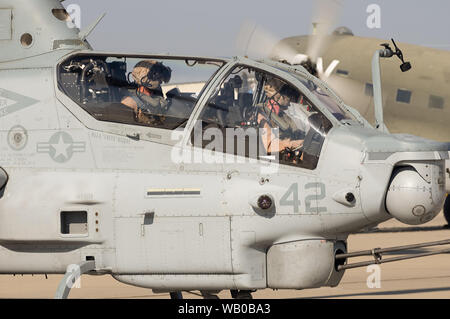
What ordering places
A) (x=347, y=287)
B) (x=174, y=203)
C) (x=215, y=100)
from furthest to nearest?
(x=347, y=287)
(x=215, y=100)
(x=174, y=203)

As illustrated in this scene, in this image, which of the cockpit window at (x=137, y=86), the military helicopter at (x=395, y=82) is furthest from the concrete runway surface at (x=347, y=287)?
the military helicopter at (x=395, y=82)

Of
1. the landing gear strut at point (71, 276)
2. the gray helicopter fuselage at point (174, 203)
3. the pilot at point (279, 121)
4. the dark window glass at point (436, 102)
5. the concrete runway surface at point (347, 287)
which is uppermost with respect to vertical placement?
the pilot at point (279, 121)

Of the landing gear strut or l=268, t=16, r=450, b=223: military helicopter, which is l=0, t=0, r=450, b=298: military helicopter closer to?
the landing gear strut

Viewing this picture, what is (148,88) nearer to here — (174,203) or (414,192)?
(174,203)

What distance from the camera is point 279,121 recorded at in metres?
7.53

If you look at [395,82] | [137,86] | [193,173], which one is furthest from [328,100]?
[395,82]

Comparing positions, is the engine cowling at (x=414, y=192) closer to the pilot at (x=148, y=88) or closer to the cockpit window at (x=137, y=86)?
the cockpit window at (x=137, y=86)

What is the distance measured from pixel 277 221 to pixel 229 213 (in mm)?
424

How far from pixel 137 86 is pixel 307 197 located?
6.50 feet

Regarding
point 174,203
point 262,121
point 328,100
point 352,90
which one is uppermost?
point 328,100

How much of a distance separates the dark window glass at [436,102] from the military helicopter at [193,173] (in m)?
16.9

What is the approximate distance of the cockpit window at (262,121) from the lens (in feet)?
24.2

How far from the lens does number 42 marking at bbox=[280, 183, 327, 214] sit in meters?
7.20

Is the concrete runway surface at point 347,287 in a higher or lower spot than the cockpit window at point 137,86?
lower
